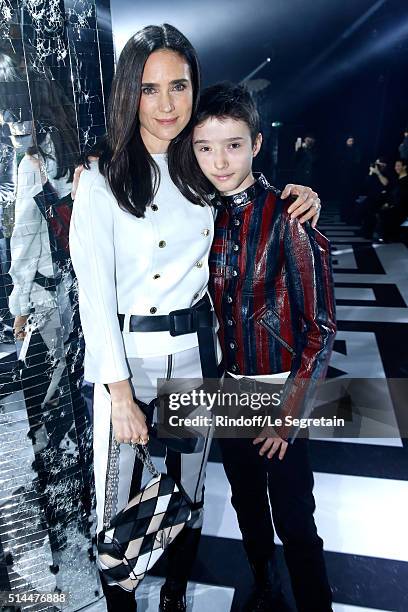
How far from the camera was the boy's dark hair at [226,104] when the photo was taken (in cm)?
133

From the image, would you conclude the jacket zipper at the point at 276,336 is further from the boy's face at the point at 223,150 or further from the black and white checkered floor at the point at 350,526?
the black and white checkered floor at the point at 350,526

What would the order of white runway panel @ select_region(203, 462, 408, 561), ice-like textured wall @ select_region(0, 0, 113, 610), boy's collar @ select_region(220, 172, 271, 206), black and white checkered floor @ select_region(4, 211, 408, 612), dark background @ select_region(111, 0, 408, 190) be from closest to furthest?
ice-like textured wall @ select_region(0, 0, 113, 610)
boy's collar @ select_region(220, 172, 271, 206)
black and white checkered floor @ select_region(4, 211, 408, 612)
white runway panel @ select_region(203, 462, 408, 561)
dark background @ select_region(111, 0, 408, 190)

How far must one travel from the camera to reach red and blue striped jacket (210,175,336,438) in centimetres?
134

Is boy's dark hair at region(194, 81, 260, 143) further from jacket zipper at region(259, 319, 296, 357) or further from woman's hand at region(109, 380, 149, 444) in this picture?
woman's hand at region(109, 380, 149, 444)

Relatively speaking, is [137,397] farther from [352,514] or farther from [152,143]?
[352,514]

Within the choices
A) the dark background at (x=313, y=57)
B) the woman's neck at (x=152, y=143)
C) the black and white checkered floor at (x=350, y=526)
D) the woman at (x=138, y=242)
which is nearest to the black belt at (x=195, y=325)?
the woman at (x=138, y=242)

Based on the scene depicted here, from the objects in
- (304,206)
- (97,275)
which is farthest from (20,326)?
(304,206)

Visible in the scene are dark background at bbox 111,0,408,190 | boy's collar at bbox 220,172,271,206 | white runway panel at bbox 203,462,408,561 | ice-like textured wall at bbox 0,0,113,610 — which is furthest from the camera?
dark background at bbox 111,0,408,190

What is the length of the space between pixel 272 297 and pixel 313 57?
10.7 m

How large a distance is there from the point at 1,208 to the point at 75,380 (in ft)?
1.83

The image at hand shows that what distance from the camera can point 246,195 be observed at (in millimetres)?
1382

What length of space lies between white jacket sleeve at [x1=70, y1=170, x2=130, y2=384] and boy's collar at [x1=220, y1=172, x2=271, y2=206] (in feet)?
1.20

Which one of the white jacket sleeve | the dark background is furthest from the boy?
the dark background

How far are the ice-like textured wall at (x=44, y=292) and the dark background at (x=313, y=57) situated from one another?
4.64m
